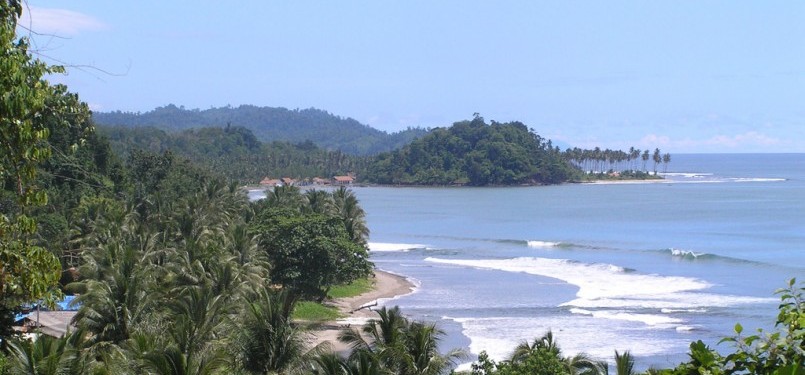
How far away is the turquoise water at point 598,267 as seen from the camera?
42125mm

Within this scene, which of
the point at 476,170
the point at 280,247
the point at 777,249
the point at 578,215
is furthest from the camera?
the point at 476,170

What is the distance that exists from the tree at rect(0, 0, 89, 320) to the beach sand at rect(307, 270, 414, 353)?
88.1ft

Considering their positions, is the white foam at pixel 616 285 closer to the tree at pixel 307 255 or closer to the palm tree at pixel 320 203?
the palm tree at pixel 320 203

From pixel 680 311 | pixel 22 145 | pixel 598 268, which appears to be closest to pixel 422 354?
pixel 22 145

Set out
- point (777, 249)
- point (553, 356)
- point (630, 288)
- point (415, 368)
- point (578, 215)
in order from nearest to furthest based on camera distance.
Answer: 1. point (553, 356)
2. point (415, 368)
3. point (630, 288)
4. point (777, 249)
5. point (578, 215)

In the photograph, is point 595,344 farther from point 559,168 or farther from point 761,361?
point 559,168

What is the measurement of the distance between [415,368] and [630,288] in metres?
37.3

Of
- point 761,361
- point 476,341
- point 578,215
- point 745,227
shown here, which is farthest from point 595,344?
point 578,215

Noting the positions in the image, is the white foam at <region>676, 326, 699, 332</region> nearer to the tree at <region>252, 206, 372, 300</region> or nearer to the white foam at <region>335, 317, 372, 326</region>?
the white foam at <region>335, 317, 372, 326</region>

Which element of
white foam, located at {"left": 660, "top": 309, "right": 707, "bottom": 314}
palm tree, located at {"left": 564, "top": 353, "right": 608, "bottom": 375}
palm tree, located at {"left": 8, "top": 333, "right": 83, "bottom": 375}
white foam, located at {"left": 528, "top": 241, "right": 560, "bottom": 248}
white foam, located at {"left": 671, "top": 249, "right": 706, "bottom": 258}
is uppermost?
palm tree, located at {"left": 8, "top": 333, "right": 83, "bottom": 375}

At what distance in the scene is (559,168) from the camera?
199 metres

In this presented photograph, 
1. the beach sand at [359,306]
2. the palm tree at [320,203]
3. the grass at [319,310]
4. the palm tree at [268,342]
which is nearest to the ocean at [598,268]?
the beach sand at [359,306]

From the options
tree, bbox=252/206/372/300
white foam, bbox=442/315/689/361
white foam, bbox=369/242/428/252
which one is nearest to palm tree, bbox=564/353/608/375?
white foam, bbox=442/315/689/361

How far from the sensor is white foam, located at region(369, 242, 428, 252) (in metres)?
80.0
